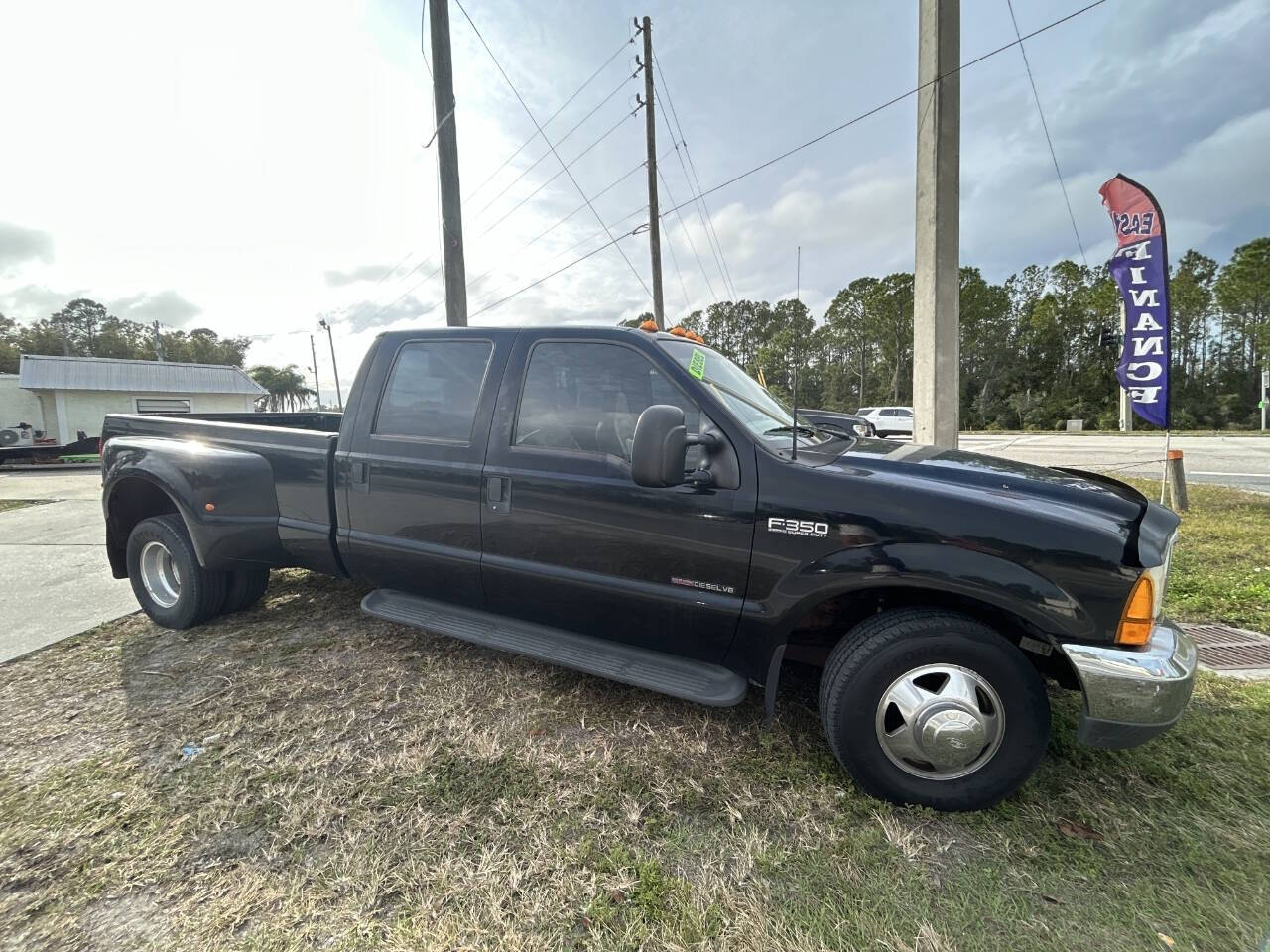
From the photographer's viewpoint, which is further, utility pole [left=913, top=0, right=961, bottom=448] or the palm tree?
the palm tree

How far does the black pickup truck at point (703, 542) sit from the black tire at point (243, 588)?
0.17 metres

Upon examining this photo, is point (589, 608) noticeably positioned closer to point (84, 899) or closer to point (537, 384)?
point (537, 384)

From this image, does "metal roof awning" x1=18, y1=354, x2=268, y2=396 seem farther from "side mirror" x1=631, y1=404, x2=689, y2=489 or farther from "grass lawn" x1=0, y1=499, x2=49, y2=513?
"side mirror" x1=631, y1=404, x2=689, y2=489

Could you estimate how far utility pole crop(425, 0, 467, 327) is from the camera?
22.3 feet

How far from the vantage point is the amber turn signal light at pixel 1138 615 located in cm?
175

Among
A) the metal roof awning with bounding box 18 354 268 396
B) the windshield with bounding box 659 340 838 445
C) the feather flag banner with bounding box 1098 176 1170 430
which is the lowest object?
the windshield with bounding box 659 340 838 445

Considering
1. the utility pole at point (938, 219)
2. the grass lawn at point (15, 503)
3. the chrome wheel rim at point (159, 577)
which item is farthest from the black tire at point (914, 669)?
the grass lawn at point (15, 503)

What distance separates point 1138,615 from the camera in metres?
1.77

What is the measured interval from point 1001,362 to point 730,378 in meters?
48.7

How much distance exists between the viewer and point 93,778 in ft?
7.10

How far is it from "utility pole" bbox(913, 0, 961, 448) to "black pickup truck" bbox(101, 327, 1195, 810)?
13.6ft

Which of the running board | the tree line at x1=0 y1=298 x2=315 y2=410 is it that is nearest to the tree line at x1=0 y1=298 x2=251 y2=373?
the tree line at x1=0 y1=298 x2=315 y2=410

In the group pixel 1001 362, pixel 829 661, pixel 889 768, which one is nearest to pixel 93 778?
pixel 829 661

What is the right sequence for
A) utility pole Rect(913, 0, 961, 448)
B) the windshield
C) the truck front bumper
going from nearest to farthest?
the truck front bumper < the windshield < utility pole Rect(913, 0, 961, 448)
